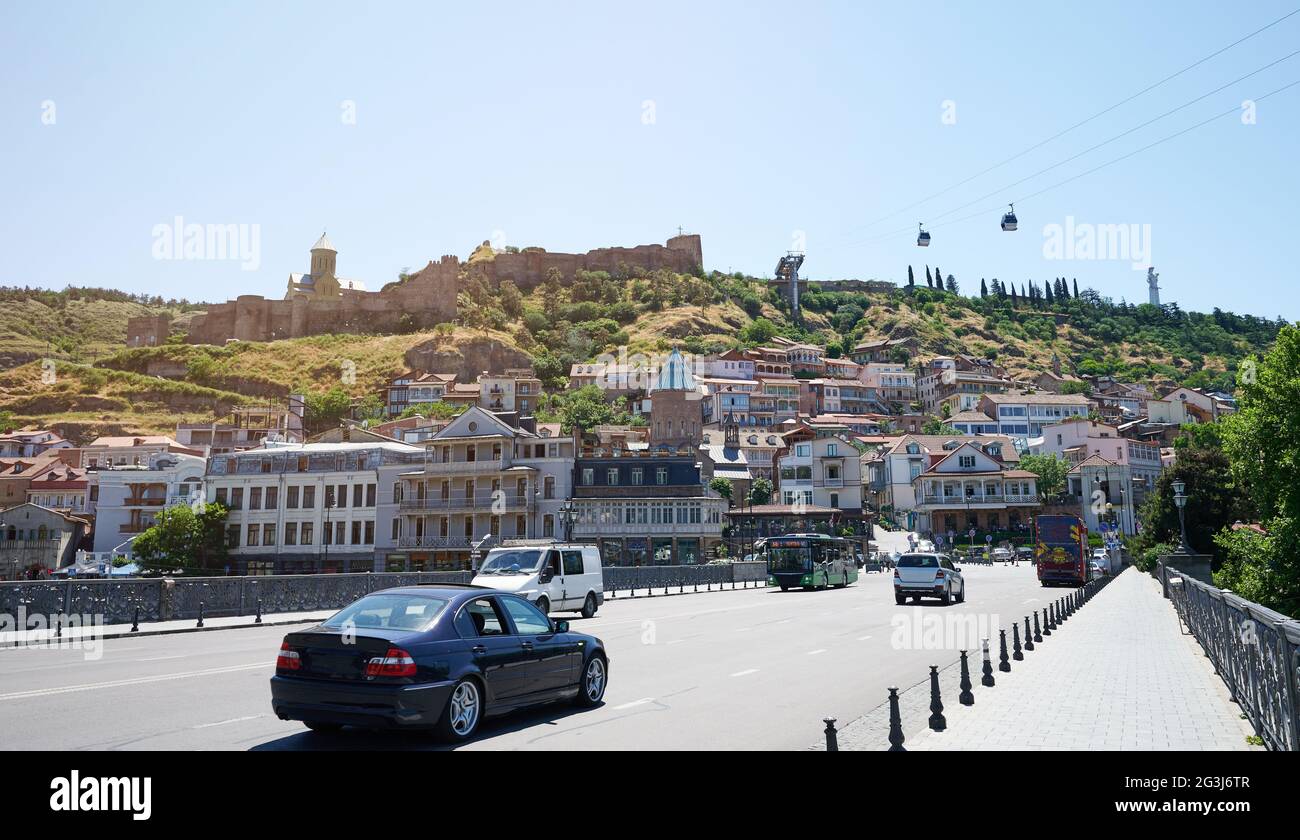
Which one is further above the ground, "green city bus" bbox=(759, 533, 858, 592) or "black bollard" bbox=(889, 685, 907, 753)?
"black bollard" bbox=(889, 685, 907, 753)

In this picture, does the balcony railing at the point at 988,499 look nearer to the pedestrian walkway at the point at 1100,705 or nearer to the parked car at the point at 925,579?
the parked car at the point at 925,579

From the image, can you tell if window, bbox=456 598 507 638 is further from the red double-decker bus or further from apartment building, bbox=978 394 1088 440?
apartment building, bbox=978 394 1088 440

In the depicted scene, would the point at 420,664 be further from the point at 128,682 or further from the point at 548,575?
the point at 548,575

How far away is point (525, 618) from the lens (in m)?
9.45

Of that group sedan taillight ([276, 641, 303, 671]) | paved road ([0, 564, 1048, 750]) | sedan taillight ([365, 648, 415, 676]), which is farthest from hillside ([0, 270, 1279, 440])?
sedan taillight ([365, 648, 415, 676])

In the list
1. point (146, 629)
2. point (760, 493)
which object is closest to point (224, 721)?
point (146, 629)

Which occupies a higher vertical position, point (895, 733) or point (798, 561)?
point (895, 733)

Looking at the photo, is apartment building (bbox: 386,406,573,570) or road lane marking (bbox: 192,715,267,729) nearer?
road lane marking (bbox: 192,715,267,729)

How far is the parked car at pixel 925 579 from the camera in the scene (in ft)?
92.3

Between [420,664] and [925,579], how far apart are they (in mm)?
23293

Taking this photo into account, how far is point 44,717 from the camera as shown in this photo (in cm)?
913

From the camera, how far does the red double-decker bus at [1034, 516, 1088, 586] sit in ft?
128

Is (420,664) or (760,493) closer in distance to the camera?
(420,664)
